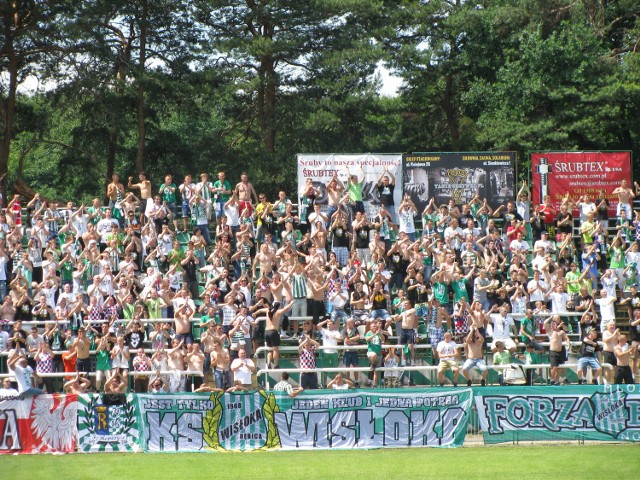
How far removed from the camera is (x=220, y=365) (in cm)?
2277

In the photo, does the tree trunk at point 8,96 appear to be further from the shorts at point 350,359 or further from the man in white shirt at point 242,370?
the shorts at point 350,359

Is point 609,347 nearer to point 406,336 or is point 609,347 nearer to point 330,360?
point 406,336

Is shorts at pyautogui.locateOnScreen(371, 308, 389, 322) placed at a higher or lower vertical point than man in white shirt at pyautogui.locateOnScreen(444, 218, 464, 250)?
lower

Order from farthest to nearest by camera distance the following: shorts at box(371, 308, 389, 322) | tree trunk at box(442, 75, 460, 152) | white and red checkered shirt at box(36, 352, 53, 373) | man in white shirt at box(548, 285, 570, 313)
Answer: tree trunk at box(442, 75, 460, 152) < man in white shirt at box(548, 285, 570, 313) < shorts at box(371, 308, 389, 322) < white and red checkered shirt at box(36, 352, 53, 373)

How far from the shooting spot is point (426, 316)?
26.1 m

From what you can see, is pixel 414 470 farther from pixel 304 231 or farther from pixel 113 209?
pixel 113 209

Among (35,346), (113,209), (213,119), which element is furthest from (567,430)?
(213,119)

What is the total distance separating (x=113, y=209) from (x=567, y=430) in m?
15.0

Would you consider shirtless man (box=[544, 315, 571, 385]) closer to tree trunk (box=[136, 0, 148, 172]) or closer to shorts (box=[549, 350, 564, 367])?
shorts (box=[549, 350, 564, 367])

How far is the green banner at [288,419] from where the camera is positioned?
67.2 ft

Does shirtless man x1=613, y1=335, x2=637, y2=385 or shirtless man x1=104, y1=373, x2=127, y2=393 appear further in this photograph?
shirtless man x1=613, y1=335, x2=637, y2=385

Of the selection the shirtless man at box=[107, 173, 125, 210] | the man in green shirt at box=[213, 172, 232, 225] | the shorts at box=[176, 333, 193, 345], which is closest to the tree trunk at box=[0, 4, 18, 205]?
the shirtless man at box=[107, 173, 125, 210]

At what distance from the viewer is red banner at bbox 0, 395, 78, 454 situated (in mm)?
20266

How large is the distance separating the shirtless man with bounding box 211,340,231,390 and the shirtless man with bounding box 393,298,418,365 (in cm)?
451
